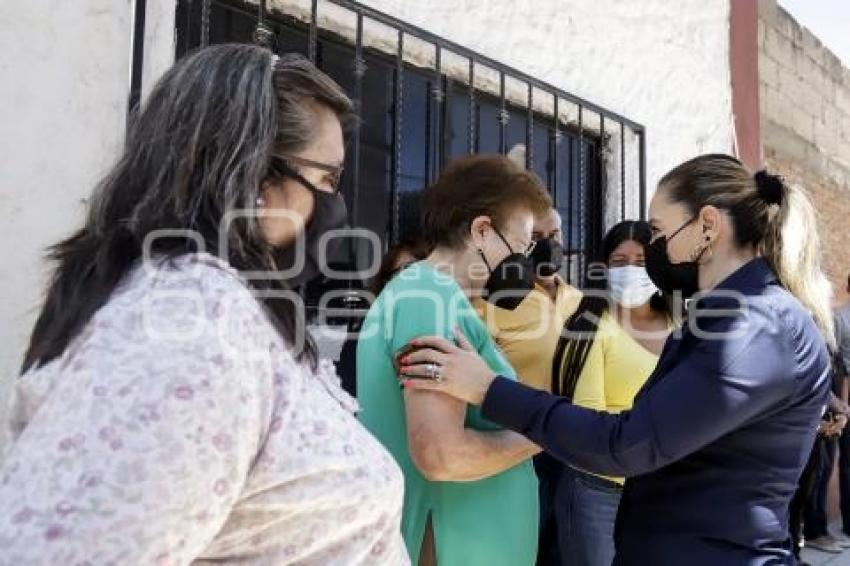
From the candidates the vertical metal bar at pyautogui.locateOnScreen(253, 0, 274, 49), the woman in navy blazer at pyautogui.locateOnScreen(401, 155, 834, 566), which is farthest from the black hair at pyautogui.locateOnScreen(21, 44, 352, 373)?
the vertical metal bar at pyautogui.locateOnScreen(253, 0, 274, 49)

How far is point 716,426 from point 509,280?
0.71 meters

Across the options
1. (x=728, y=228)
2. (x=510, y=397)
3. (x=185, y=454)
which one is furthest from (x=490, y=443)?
(x=185, y=454)

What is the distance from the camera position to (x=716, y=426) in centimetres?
135

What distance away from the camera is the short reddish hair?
5.74 ft

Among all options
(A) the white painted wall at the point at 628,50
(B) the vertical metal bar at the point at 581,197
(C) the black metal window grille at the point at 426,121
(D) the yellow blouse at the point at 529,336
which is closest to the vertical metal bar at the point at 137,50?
(C) the black metal window grille at the point at 426,121

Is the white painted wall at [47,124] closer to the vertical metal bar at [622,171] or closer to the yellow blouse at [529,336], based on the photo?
the yellow blouse at [529,336]

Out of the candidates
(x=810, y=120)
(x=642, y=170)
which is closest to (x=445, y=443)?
(x=642, y=170)

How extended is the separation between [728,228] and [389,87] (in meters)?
1.73

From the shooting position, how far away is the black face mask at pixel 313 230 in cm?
104

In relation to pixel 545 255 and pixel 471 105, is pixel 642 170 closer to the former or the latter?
pixel 471 105

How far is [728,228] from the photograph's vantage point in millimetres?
1687

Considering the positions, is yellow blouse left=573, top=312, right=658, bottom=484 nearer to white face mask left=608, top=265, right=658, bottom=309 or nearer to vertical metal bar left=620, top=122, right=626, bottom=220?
white face mask left=608, top=265, right=658, bottom=309

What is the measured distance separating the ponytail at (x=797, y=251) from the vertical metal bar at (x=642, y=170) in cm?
243

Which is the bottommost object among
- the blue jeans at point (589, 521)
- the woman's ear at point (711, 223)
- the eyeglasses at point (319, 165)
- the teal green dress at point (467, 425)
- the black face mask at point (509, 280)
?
the blue jeans at point (589, 521)
